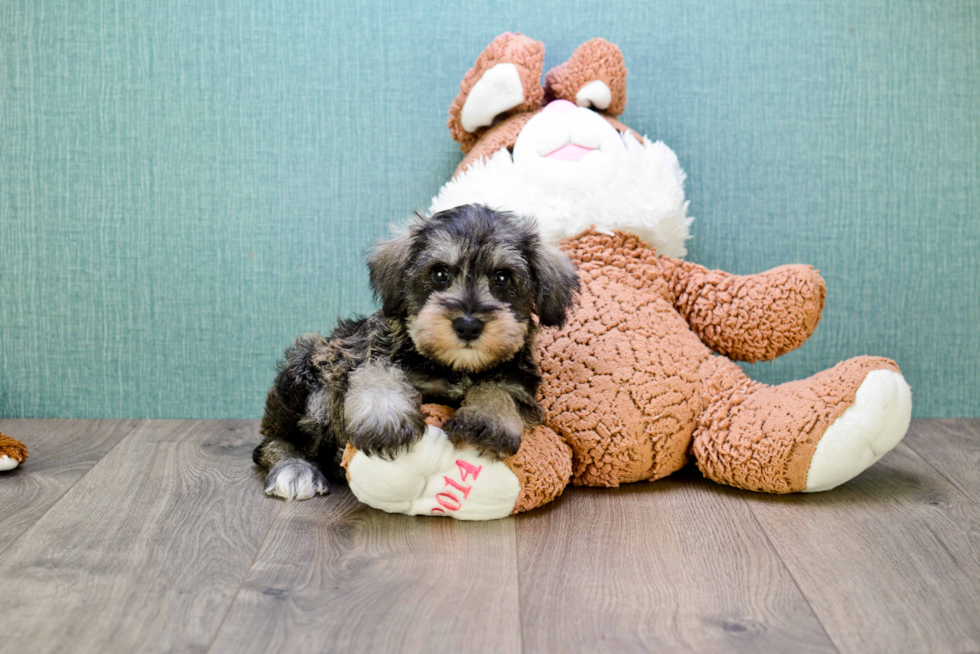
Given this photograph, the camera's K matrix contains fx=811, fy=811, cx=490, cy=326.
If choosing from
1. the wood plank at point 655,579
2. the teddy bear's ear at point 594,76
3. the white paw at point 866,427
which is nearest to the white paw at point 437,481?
the wood plank at point 655,579

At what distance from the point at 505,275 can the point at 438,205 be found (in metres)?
0.64

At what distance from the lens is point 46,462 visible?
2.49m

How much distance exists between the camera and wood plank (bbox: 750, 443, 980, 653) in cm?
153

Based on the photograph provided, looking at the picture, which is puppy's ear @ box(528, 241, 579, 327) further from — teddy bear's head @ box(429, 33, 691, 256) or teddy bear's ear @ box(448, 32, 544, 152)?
teddy bear's ear @ box(448, 32, 544, 152)

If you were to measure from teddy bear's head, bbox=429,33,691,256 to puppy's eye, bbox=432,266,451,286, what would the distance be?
→ 1.47 feet

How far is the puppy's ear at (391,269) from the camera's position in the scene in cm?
196

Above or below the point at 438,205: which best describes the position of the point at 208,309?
below

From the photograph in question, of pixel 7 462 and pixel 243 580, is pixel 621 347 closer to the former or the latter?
pixel 243 580

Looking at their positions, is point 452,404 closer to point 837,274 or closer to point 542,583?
point 542,583

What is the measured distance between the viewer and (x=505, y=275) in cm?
192

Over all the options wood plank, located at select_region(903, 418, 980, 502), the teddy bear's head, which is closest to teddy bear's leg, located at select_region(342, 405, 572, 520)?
the teddy bear's head

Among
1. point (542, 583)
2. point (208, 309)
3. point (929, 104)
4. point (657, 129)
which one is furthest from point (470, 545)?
point (929, 104)

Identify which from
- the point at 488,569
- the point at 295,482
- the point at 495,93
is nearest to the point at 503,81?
the point at 495,93

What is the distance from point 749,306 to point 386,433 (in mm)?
1173
